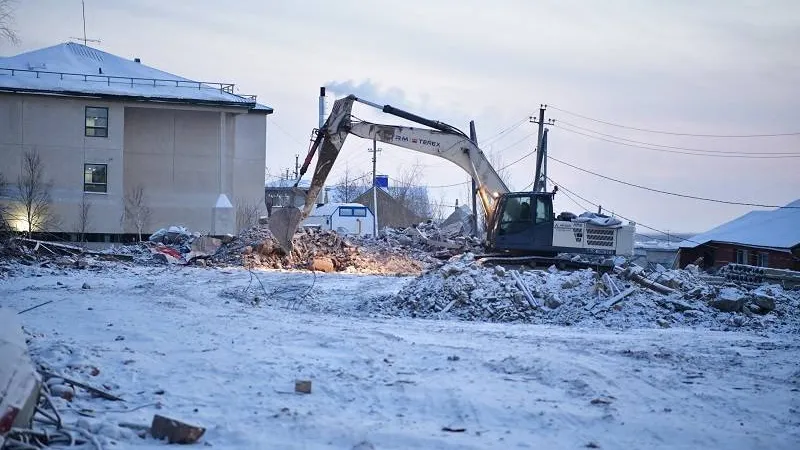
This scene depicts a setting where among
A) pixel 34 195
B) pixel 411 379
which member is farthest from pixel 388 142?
pixel 34 195

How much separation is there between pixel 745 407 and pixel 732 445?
1.40 metres

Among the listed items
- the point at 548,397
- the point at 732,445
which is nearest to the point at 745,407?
the point at 732,445

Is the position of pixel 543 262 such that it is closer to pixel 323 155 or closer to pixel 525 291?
pixel 525 291

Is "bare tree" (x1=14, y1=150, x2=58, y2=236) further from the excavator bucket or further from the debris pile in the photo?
the excavator bucket

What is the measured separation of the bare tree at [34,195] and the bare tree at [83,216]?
113 centimetres

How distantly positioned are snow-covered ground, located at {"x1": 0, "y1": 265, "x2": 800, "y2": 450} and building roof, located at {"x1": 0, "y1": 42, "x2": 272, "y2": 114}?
89.6ft

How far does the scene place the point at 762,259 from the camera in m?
42.9

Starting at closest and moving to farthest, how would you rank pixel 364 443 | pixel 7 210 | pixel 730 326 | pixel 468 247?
1. pixel 364 443
2. pixel 730 326
3. pixel 468 247
4. pixel 7 210

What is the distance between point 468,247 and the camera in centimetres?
3080

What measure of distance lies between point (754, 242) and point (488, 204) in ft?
84.2

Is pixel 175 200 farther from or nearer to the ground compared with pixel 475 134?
nearer to the ground

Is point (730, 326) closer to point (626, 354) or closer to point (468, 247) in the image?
point (626, 354)

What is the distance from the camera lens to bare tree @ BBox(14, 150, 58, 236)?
1430 inches

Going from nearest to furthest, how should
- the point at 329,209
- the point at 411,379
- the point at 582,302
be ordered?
the point at 411,379 → the point at 582,302 → the point at 329,209
